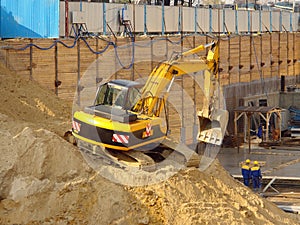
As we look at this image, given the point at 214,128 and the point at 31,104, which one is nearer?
the point at 214,128

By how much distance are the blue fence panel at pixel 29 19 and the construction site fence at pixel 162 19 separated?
98cm

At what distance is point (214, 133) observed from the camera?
16.5m

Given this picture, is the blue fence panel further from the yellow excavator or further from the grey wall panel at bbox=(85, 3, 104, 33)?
the yellow excavator

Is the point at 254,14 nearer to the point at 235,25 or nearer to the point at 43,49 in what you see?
the point at 235,25

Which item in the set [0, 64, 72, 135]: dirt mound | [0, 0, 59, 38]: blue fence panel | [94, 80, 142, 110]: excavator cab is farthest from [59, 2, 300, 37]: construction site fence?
[94, 80, 142, 110]: excavator cab

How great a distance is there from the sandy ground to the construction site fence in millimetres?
11927

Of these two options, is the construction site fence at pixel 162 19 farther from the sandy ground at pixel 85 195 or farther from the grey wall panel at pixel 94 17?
the sandy ground at pixel 85 195

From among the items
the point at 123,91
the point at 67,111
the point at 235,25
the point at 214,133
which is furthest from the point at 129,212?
the point at 235,25

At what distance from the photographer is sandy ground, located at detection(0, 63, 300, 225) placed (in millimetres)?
11984

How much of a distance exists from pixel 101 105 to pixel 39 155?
2328mm

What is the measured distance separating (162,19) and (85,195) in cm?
2060

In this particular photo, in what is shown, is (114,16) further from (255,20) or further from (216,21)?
(255,20)

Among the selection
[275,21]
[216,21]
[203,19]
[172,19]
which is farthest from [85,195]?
[275,21]

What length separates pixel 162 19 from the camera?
3200cm
